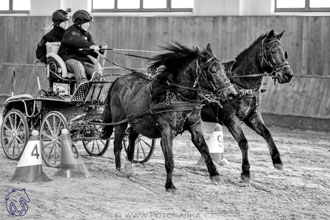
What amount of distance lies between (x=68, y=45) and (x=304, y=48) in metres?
6.22

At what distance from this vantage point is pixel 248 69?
8.49 m

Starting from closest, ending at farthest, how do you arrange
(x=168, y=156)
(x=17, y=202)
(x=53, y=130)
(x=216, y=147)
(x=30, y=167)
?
(x=17, y=202) < (x=168, y=156) < (x=30, y=167) < (x=53, y=130) < (x=216, y=147)

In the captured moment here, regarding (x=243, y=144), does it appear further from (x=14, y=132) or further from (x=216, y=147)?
(x=14, y=132)

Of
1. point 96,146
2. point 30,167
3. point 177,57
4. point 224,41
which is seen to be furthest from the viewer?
point 224,41

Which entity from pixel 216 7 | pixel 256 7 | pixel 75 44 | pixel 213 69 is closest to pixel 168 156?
pixel 213 69

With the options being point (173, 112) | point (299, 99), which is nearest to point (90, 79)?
point (173, 112)

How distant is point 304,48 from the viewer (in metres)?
14.2

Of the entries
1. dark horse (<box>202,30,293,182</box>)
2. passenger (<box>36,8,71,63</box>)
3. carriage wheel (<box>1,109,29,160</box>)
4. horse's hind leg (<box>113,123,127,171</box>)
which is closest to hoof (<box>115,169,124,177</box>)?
horse's hind leg (<box>113,123,127,171</box>)

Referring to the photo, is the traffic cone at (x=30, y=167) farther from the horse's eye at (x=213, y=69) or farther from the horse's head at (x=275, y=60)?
the horse's head at (x=275, y=60)

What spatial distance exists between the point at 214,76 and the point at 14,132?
3.44 m

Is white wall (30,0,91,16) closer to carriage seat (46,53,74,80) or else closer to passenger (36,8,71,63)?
passenger (36,8,71,63)

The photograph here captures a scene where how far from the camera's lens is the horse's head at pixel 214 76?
713 cm

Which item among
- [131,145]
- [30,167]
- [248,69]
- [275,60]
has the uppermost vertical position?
[275,60]

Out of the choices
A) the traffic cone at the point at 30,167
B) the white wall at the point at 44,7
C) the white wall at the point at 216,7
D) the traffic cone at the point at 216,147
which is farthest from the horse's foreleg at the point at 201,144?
the white wall at the point at 44,7
